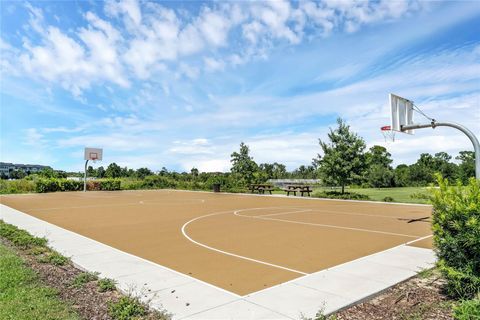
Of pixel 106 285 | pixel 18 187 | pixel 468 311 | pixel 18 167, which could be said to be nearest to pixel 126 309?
pixel 106 285

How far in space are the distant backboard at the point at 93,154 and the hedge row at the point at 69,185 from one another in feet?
10.1

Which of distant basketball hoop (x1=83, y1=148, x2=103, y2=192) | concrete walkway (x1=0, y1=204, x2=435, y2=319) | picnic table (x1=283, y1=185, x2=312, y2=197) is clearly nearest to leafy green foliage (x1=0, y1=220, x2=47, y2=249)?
concrete walkway (x1=0, y1=204, x2=435, y2=319)

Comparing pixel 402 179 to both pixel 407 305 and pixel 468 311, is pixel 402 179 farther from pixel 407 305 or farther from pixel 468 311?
pixel 468 311

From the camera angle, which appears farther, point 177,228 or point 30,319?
point 177,228

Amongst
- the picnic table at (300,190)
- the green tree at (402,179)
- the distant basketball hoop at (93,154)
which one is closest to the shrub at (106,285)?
the picnic table at (300,190)

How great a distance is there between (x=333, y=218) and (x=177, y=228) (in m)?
5.92

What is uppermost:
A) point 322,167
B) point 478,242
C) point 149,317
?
point 322,167

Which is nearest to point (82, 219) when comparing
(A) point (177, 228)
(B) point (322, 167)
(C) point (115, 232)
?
(C) point (115, 232)

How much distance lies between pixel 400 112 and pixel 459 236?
27.2 feet

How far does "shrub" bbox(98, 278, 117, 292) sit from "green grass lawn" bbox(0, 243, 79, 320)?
1.76 feet

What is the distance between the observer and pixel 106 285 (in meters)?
4.86

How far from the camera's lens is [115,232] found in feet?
32.8

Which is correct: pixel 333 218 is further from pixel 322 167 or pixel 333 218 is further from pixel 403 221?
pixel 322 167

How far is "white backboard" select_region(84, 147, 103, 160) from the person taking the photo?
37.0 metres
